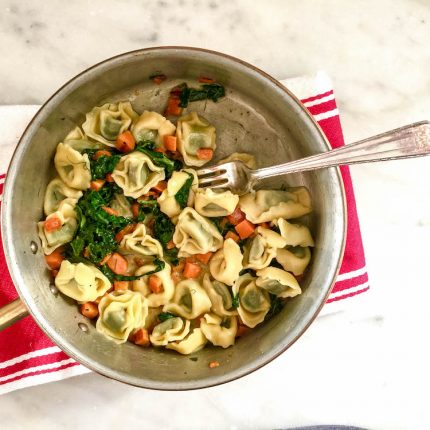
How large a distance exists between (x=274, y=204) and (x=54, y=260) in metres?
0.79

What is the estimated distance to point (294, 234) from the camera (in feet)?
7.48

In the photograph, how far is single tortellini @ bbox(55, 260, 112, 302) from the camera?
2283 millimetres

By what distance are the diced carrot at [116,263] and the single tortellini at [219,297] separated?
1.01 feet

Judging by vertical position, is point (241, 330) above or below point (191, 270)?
below

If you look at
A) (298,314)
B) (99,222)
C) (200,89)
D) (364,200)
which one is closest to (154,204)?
(99,222)

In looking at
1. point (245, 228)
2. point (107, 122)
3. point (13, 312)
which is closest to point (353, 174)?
point (245, 228)

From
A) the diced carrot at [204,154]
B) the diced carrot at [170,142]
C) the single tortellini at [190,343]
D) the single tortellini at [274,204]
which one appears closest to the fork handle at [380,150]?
the single tortellini at [274,204]

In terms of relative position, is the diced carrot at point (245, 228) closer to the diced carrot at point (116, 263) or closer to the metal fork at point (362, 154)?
the metal fork at point (362, 154)

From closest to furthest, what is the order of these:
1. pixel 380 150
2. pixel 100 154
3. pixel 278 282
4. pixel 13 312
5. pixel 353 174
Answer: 1. pixel 380 150
2. pixel 13 312
3. pixel 278 282
4. pixel 100 154
5. pixel 353 174

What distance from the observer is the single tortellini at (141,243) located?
7.71 feet

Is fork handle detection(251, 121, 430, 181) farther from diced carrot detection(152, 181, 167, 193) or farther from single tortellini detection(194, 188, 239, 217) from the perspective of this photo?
diced carrot detection(152, 181, 167, 193)

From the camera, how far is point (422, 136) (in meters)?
1.94

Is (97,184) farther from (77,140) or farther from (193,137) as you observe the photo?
(193,137)

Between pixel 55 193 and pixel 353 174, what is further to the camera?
pixel 353 174
